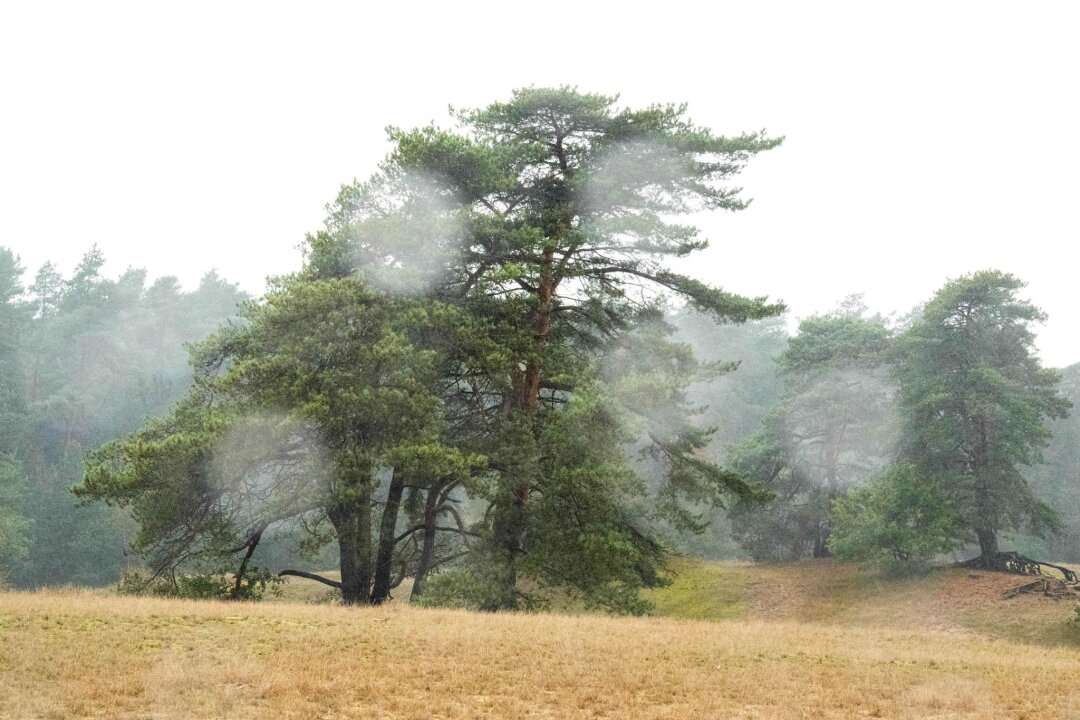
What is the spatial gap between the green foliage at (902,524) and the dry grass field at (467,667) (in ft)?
39.7

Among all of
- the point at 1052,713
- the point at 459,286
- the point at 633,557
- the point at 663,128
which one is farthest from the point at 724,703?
the point at 663,128

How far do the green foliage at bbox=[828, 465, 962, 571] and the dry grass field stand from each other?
39.7ft

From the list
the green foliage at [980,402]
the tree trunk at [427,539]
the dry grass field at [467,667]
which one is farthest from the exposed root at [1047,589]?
the tree trunk at [427,539]

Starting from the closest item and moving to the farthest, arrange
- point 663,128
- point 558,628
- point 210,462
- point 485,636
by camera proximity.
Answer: point 485,636 < point 558,628 < point 210,462 < point 663,128

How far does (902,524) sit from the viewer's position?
2994 centimetres

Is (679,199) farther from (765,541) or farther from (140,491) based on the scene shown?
(765,541)

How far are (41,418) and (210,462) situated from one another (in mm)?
52028

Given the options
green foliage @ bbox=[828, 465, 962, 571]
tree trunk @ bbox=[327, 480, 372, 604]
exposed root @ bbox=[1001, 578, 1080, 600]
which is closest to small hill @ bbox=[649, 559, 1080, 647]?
exposed root @ bbox=[1001, 578, 1080, 600]

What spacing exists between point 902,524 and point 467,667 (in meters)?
23.7

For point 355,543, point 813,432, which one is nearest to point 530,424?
point 355,543

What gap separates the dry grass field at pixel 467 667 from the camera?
9.30 metres

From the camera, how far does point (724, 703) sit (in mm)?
10141

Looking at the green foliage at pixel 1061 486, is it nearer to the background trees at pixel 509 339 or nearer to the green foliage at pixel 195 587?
the background trees at pixel 509 339

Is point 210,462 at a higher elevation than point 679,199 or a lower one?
lower
